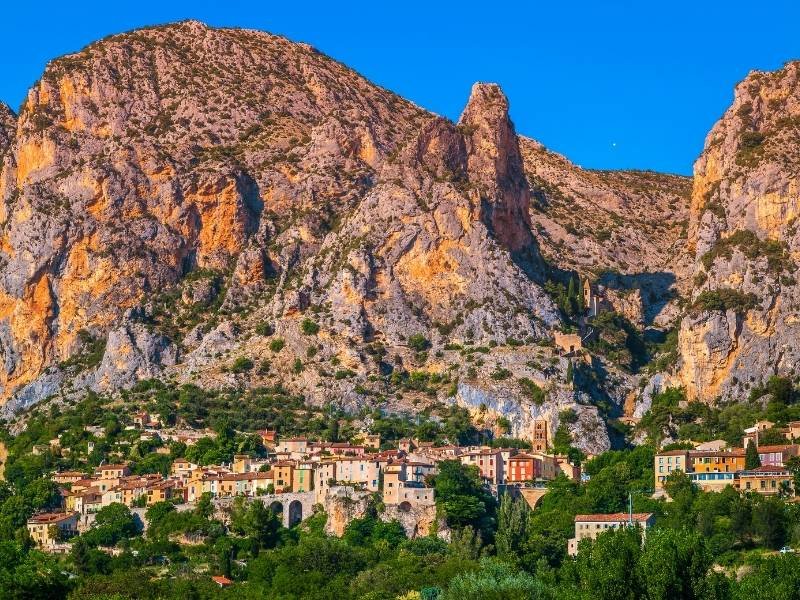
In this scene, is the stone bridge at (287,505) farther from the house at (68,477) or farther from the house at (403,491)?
the house at (68,477)

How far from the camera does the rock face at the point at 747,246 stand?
168 meters

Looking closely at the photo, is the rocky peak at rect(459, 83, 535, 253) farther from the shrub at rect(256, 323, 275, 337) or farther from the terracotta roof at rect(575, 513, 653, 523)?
the terracotta roof at rect(575, 513, 653, 523)

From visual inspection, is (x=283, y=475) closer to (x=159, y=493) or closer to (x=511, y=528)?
(x=159, y=493)

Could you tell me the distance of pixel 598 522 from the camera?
446 ft

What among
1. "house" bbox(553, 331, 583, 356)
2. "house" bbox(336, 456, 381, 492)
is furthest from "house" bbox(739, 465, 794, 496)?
"house" bbox(553, 331, 583, 356)

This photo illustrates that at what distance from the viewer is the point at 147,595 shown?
12150cm

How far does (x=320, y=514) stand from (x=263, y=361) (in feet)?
108

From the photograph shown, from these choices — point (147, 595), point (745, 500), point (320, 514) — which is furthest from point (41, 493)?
point (745, 500)

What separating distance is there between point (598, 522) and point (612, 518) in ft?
3.23

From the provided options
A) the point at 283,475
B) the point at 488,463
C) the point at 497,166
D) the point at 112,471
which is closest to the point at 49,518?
the point at 112,471

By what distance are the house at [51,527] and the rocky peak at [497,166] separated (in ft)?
161

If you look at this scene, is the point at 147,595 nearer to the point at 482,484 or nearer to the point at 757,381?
the point at 482,484

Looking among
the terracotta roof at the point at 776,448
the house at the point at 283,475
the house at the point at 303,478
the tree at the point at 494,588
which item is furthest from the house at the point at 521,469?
the tree at the point at 494,588

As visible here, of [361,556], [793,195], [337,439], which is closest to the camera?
[361,556]
